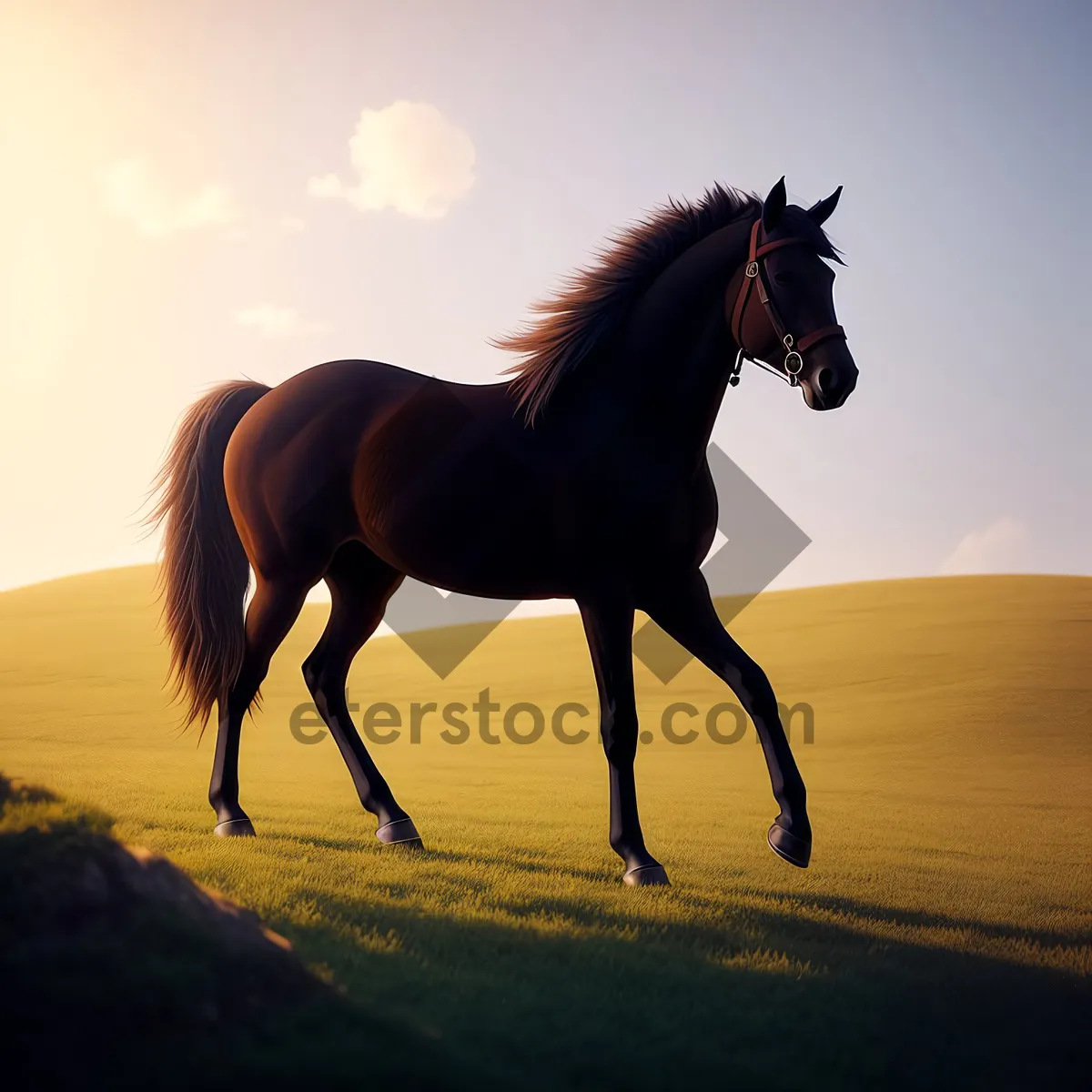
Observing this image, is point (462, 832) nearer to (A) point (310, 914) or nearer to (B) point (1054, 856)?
(A) point (310, 914)

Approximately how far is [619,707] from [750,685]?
714mm

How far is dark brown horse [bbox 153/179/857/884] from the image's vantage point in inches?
197

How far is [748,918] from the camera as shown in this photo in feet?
14.1

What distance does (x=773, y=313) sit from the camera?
4.91 meters

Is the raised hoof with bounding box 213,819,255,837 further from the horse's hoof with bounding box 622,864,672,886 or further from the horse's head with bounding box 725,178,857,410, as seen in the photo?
the horse's head with bounding box 725,178,857,410

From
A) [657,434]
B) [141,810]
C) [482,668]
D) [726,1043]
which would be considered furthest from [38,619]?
[726,1043]

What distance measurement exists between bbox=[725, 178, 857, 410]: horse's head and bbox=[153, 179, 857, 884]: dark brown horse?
0.01 meters

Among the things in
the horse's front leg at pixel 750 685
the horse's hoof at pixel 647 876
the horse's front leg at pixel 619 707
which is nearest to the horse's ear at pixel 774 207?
the horse's front leg at pixel 750 685

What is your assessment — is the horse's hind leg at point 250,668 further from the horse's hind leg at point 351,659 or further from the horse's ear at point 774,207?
the horse's ear at point 774,207

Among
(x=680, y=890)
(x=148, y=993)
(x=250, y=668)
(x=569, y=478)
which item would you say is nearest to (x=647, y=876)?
(x=680, y=890)

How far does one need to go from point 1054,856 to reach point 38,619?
987 inches

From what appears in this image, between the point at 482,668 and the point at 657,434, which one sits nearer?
the point at 657,434

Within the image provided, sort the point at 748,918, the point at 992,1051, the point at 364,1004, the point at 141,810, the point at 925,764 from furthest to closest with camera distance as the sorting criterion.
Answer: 1. the point at 925,764
2. the point at 141,810
3. the point at 748,918
4. the point at 992,1051
5. the point at 364,1004

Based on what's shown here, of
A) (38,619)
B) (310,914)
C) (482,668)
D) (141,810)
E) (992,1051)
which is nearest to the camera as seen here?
(992,1051)
